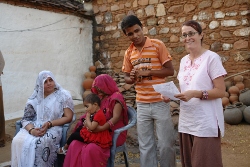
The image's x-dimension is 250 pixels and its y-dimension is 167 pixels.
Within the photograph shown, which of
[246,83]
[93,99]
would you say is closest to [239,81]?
[246,83]

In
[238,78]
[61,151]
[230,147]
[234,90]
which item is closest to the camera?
[61,151]

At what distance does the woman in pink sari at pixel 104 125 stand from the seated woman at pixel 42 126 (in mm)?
353

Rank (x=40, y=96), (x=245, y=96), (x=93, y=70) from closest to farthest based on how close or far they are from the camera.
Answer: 1. (x=40, y=96)
2. (x=245, y=96)
3. (x=93, y=70)

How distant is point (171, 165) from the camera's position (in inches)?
116

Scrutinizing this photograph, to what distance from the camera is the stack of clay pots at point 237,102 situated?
5.57 metres

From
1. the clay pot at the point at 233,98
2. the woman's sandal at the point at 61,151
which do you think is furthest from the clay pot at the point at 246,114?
the woman's sandal at the point at 61,151

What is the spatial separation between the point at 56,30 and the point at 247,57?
4.73 meters

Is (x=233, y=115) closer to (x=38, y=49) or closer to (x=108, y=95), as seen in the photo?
(x=108, y=95)

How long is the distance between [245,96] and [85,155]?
166 inches

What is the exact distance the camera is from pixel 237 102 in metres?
5.92

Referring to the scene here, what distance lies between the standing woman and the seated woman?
1565 mm

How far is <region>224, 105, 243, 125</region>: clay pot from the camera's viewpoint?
5555mm

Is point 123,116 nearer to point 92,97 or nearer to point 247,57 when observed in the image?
point 92,97

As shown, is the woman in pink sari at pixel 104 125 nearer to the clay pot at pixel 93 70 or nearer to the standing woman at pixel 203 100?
the standing woman at pixel 203 100
